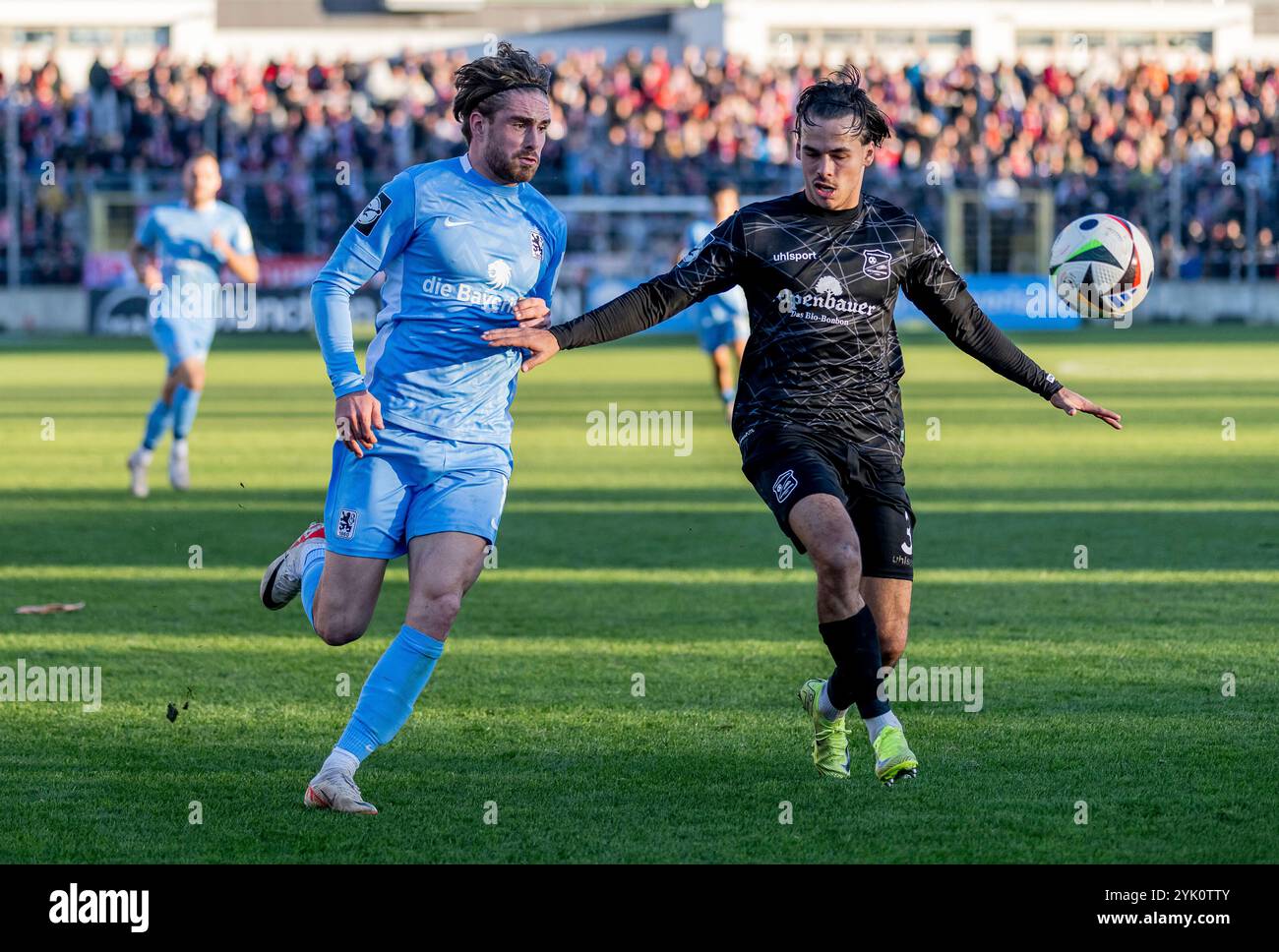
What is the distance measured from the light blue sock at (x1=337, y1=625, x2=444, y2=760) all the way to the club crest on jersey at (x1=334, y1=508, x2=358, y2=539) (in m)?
0.36

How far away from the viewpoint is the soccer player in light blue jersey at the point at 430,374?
5281 millimetres

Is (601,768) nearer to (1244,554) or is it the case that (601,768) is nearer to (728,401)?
(1244,554)

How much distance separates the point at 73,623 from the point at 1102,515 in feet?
20.3

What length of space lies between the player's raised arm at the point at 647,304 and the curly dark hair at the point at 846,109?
399 millimetres

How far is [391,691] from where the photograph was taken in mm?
5250

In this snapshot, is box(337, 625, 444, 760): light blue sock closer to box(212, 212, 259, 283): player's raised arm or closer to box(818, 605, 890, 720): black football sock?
box(818, 605, 890, 720): black football sock

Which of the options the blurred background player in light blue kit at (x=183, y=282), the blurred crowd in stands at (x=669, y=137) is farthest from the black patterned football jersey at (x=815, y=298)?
the blurred crowd in stands at (x=669, y=137)

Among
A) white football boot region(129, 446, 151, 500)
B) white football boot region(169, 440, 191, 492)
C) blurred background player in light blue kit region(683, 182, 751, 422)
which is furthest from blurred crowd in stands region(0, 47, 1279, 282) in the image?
white football boot region(129, 446, 151, 500)

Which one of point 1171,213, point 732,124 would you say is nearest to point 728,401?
point 1171,213

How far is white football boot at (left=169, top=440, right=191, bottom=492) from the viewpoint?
12789 millimetres

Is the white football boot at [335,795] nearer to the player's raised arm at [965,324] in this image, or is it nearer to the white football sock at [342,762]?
the white football sock at [342,762]

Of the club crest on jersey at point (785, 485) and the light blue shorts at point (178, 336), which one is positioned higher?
the light blue shorts at point (178, 336)

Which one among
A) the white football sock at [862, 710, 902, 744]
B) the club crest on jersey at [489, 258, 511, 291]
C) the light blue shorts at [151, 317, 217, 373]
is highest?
the light blue shorts at [151, 317, 217, 373]

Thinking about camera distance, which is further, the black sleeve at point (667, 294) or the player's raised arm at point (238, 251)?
the player's raised arm at point (238, 251)
